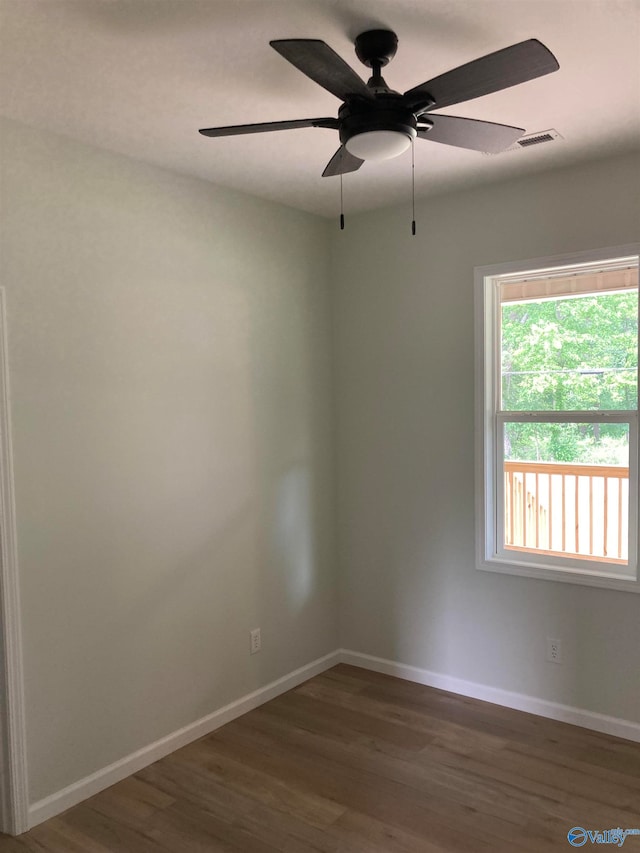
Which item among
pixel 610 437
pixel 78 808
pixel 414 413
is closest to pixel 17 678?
pixel 78 808

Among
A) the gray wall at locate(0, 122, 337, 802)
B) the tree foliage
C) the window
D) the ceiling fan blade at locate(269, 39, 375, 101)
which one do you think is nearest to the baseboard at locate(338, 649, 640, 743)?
the gray wall at locate(0, 122, 337, 802)

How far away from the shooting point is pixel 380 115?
6.01ft

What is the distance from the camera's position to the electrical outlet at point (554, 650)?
3.31m

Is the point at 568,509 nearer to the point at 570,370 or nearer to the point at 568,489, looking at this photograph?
the point at 568,489

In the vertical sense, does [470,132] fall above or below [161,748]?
above

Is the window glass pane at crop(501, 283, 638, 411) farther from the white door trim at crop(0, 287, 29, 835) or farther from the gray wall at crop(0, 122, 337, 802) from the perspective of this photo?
the white door trim at crop(0, 287, 29, 835)

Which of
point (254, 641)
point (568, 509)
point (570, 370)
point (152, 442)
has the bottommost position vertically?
point (254, 641)

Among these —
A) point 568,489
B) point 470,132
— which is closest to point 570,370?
point 568,489

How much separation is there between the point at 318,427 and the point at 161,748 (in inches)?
73.7

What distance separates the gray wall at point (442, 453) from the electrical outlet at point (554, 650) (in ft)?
0.11

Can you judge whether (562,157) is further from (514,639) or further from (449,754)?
(449,754)

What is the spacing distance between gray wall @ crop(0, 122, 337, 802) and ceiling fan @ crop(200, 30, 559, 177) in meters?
1.01

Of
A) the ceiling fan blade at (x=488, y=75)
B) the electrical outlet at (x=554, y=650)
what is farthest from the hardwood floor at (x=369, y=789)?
the ceiling fan blade at (x=488, y=75)

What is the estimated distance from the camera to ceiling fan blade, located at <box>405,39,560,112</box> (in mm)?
1562
